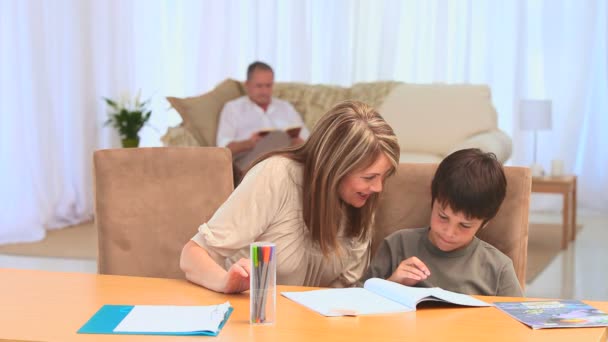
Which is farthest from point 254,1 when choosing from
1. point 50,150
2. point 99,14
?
point 50,150

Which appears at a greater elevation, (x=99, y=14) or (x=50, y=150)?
(x=99, y=14)

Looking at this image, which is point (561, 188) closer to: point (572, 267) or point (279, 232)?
point (572, 267)

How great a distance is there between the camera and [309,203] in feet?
6.32

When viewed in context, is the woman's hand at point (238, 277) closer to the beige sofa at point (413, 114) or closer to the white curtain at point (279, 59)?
the beige sofa at point (413, 114)

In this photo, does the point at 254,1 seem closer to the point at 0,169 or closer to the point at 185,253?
the point at 0,169

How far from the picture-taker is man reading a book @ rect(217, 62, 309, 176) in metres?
5.38

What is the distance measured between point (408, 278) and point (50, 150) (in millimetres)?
4575

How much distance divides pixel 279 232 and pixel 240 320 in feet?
1.48

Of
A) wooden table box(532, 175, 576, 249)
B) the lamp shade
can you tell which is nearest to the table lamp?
the lamp shade

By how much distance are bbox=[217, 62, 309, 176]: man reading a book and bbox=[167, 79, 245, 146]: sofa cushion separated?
0.17 ft

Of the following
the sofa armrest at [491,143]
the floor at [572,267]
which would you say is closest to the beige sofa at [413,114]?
the sofa armrest at [491,143]

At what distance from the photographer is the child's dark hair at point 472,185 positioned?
6.42 feet

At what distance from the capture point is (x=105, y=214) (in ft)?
7.27

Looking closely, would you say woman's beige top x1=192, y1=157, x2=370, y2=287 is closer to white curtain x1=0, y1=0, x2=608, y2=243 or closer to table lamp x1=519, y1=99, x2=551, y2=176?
table lamp x1=519, y1=99, x2=551, y2=176
